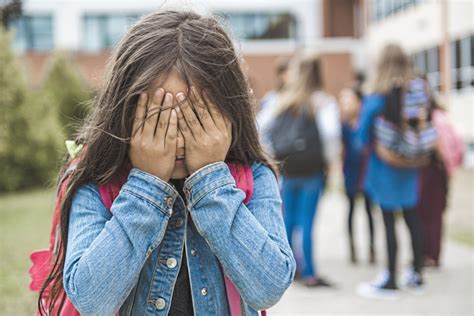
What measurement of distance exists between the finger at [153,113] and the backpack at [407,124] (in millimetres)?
3873

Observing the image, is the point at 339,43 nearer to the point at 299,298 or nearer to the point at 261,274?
the point at 299,298

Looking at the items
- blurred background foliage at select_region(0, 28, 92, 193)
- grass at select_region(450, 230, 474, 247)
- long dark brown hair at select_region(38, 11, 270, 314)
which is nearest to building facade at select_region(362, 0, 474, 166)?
blurred background foliage at select_region(0, 28, 92, 193)

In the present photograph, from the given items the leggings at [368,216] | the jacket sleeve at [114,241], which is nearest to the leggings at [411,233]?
the leggings at [368,216]

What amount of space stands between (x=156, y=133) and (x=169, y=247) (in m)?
0.31

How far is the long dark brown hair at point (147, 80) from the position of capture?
1704mm

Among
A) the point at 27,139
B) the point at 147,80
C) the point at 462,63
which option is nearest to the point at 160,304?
the point at 147,80

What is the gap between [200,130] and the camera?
5.52ft

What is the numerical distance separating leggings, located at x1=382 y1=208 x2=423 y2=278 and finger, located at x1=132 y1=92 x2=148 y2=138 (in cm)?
416

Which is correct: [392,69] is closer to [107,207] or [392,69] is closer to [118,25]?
[107,207]

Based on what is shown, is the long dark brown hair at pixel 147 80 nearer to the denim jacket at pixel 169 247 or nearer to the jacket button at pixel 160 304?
the denim jacket at pixel 169 247

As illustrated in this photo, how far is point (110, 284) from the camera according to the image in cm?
160

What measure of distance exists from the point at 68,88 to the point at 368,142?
15.5m

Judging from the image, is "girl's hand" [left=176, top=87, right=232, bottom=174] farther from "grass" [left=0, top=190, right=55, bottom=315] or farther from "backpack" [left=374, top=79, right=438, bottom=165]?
"backpack" [left=374, top=79, right=438, bottom=165]

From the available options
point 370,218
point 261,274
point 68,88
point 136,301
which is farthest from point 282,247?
point 68,88
